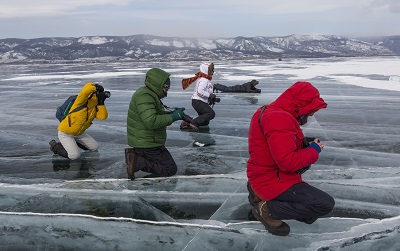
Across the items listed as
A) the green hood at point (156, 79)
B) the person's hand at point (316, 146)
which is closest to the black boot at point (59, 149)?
the green hood at point (156, 79)

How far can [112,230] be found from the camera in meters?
3.50

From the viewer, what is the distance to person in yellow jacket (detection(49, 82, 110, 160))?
17.5 ft

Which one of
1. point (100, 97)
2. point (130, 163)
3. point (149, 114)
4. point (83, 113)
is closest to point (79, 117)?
point (83, 113)

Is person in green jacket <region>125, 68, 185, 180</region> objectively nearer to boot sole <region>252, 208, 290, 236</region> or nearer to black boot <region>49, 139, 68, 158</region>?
black boot <region>49, 139, 68, 158</region>

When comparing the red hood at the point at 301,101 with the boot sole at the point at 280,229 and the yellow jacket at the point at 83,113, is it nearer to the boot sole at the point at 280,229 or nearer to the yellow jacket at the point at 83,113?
the boot sole at the point at 280,229

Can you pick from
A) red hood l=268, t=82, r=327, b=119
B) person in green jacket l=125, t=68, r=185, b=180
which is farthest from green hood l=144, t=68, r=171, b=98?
red hood l=268, t=82, r=327, b=119

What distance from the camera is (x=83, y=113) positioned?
17.9ft

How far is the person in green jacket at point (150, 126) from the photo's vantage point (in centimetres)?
446

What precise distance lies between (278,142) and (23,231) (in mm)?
2652

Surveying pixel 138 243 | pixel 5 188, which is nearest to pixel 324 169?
pixel 138 243

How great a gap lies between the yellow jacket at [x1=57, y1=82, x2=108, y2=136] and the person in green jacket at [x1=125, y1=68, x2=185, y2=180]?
3.16ft

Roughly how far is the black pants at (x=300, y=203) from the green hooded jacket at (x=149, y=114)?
1.91 meters

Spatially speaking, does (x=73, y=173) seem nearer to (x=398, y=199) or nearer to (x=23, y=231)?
(x=23, y=231)

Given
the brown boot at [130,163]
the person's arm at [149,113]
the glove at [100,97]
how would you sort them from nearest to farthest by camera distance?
the person's arm at [149,113] → the brown boot at [130,163] → the glove at [100,97]
